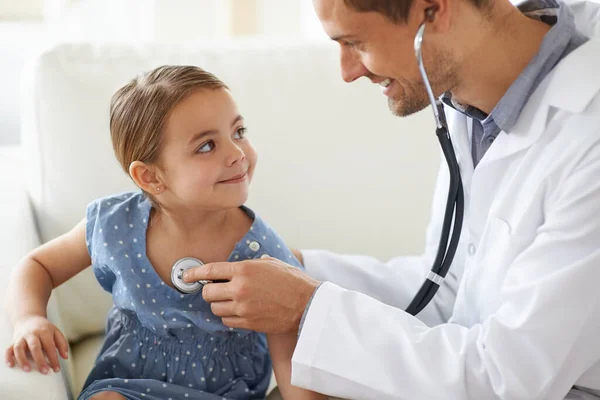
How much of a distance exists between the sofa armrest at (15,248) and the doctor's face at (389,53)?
686 mm

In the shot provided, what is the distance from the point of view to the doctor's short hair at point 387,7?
124 centimetres

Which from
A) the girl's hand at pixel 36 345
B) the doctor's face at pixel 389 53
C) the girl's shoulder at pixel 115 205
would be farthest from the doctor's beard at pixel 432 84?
the girl's hand at pixel 36 345

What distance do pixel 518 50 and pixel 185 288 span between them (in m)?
0.70

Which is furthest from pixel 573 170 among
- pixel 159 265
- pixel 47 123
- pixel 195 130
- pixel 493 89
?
pixel 47 123

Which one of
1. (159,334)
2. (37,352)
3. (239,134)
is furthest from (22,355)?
(239,134)

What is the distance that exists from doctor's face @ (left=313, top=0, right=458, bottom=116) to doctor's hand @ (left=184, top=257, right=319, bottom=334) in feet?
1.15

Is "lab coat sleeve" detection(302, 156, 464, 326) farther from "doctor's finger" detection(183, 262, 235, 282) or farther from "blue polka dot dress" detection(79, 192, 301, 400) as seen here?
"doctor's finger" detection(183, 262, 235, 282)

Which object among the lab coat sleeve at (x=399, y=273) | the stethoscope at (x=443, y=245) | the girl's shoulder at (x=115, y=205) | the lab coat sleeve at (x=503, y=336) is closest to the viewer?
the lab coat sleeve at (x=503, y=336)

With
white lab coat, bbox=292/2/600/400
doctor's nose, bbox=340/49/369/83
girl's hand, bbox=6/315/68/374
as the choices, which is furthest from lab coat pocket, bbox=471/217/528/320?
girl's hand, bbox=6/315/68/374

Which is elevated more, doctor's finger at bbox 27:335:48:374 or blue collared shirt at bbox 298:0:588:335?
blue collared shirt at bbox 298:0:588:335

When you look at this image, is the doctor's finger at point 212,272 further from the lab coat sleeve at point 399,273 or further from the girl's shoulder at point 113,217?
the lab coat sleeve at point 399,273

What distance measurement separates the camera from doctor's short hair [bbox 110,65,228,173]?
132 cm

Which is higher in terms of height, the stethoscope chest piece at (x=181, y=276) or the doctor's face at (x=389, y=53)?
the doctor's face at (x=389, y=53)

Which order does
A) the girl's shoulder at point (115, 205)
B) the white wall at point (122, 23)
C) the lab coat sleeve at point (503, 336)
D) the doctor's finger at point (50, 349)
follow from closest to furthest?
1. the lab coat sleeve at point (503, 336)
2. the doctor's finger at point (50, 349)
3. the girl's shoulder at point (115, 205)
4. the white wall at point (122, 23)
